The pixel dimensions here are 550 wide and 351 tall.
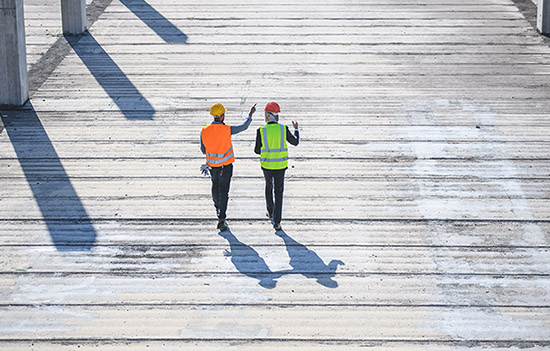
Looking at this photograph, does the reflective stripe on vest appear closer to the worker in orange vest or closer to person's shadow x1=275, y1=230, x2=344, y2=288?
the worker in orange vest

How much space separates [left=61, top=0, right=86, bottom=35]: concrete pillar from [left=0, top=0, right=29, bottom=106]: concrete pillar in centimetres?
231

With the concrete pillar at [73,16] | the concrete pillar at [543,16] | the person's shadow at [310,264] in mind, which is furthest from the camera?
the concrete pillar at [73,16]

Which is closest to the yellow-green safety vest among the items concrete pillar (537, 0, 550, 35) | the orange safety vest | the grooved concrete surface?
the orange safety vest

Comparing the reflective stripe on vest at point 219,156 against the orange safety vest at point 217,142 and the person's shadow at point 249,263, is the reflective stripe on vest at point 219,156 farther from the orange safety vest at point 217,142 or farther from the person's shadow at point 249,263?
the person's shadow at point 249,263

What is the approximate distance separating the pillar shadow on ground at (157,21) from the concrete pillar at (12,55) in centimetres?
303

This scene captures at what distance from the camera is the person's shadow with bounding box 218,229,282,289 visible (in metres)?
7.70

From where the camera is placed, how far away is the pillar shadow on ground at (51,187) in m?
8.43

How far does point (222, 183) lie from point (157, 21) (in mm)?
7036

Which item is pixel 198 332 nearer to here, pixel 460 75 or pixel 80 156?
pixel 80 156

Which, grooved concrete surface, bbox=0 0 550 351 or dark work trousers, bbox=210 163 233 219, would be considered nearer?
grooved concrete surface, bbox=0 0 550 351

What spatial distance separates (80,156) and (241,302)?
12.9 feet

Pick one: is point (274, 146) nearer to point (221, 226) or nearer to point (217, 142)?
point (217, 142)

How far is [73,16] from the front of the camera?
1381 centimetres

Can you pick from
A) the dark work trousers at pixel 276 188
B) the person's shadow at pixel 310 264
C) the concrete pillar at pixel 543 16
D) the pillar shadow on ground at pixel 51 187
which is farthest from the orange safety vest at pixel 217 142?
the concrete pillar at pixel 543 16
